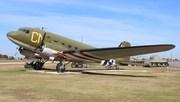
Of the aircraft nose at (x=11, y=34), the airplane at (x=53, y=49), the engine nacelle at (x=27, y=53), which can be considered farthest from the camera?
the engine nacelle at (x=27, y=53)

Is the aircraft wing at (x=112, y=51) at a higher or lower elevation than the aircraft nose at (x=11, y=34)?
lower

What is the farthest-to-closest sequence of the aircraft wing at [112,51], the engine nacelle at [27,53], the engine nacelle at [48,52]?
the engine nacelle at [27,53] → the engine nacelle at [48,52] → the aircraft wing at [112,51]

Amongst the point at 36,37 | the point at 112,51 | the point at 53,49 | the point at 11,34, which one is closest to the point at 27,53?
the point at 36,37

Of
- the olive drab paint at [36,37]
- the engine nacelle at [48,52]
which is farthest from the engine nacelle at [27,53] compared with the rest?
the engine nacelle at [48,52]

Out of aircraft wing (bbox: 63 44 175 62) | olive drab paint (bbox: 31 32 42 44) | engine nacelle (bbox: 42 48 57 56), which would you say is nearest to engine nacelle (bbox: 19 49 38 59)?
olive drab paint (bbox: 31 32 42 44)

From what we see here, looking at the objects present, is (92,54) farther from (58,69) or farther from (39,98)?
(39,98)

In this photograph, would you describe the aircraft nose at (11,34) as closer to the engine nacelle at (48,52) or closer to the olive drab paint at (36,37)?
the olive drab paint at (36,37)

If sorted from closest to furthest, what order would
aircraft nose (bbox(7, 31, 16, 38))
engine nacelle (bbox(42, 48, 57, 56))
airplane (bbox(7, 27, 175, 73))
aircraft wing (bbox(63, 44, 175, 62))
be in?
aircraft wing (bbox(63, 44, 175, 62)) < airplane (bbox(7, 27, 175, 73)) < aircraft nose (bbox(7, 31, 16, 38)) < engine nacelle (bbox(42, 48, 57, 56))

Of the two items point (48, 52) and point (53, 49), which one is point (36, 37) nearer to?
point (48, 52)

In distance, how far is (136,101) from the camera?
722cm

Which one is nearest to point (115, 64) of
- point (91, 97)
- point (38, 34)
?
point (38, 34)

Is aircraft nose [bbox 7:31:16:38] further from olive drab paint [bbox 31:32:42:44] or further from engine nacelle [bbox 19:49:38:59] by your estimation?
engine nacelle [bbox 19:49:38:59]

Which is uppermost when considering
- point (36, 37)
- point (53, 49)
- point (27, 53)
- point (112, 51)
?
point (36, 37)

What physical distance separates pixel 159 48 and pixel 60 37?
32.9 feet
